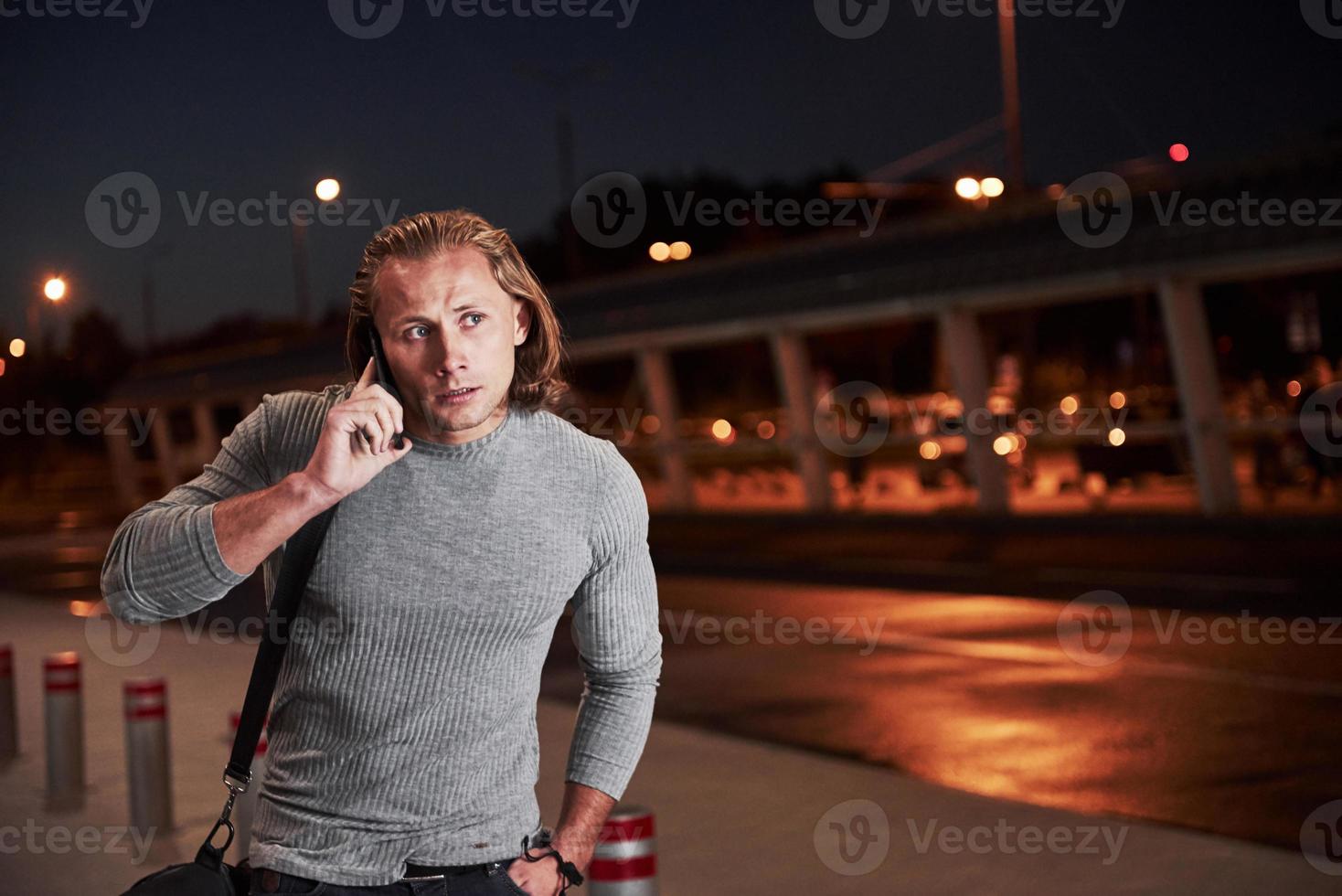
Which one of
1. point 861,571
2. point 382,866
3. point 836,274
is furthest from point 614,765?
point 836,274

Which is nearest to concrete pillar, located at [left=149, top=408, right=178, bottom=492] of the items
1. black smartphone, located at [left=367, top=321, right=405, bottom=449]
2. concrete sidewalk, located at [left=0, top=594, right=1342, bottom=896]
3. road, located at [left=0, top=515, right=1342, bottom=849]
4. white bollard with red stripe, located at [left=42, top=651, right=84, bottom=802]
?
road, located at [left=0, top=515, right=1342, bottom=849]

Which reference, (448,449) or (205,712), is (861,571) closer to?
(205,712)

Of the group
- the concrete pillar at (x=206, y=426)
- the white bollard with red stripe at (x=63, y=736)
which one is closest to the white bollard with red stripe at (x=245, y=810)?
the white bollard with red stripe at (x=63, y=736)

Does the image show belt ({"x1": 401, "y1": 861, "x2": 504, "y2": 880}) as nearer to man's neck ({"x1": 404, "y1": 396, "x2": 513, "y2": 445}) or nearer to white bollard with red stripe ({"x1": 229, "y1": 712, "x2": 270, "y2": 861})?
man's neck ({"x1": 404, "y1": 396, "x2": 513, "y2": 445})

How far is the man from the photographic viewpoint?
8.10 feet

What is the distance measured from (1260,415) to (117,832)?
17.7 m

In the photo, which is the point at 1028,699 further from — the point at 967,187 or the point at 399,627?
the point at 967,187

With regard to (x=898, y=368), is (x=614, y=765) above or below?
below

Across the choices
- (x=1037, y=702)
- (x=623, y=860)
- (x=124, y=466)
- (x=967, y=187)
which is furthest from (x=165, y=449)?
(x=623, y=860)

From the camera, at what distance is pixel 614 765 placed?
9.25 ft

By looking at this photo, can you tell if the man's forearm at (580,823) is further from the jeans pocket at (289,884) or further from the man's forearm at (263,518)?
the man's forearm at (263,518)

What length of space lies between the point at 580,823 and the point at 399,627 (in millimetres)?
541

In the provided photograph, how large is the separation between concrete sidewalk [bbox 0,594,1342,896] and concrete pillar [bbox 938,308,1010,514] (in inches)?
534

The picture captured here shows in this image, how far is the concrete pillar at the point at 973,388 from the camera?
2258 cm
